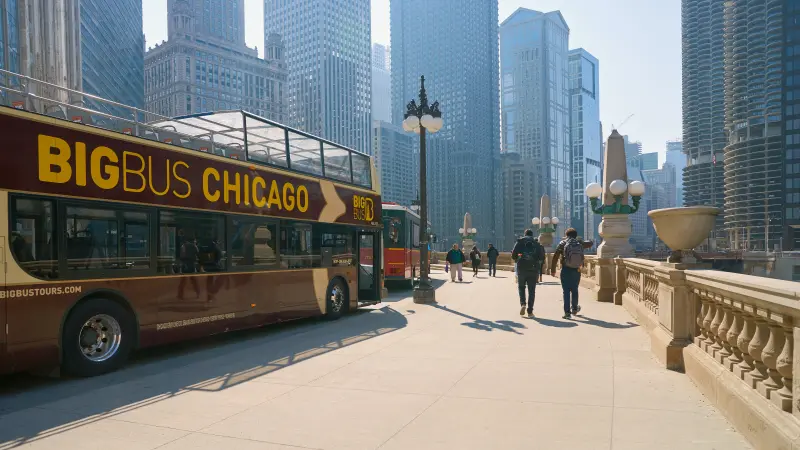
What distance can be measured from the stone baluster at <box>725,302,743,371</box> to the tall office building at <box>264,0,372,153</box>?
170 meters

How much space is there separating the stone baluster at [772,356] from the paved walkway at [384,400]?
55 centimetres

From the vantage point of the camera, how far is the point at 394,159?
177m

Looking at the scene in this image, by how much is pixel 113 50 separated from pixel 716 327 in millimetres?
128380

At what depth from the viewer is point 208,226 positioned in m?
8.52

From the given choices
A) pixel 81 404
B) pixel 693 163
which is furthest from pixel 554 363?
pixel 693 163

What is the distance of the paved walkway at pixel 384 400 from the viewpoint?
4.33m

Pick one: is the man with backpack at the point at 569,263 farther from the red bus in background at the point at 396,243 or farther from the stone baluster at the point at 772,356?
the red bus in background at the point at 396,243

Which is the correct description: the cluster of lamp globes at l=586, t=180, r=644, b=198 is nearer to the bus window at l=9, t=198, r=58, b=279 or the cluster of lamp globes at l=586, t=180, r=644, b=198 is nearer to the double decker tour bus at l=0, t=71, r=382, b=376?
the double decker tour bus at l=0, t=71, r=382, b=376

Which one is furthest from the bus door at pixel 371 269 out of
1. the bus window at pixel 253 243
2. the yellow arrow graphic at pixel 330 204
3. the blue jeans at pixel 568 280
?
the blue jeans at pixel 568 280

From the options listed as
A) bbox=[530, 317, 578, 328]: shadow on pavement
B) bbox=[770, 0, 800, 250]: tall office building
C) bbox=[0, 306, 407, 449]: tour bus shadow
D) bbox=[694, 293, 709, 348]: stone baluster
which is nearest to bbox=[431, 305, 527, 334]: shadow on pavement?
bbox=[530, 317, 578, 328]: shadow on pavement

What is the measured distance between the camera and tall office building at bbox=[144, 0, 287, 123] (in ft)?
427

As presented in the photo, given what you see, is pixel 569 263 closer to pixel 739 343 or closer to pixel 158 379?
pixel 739 343

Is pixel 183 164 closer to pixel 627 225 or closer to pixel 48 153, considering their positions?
pixel 48 153

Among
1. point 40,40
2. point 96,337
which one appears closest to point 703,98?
point 40,40
